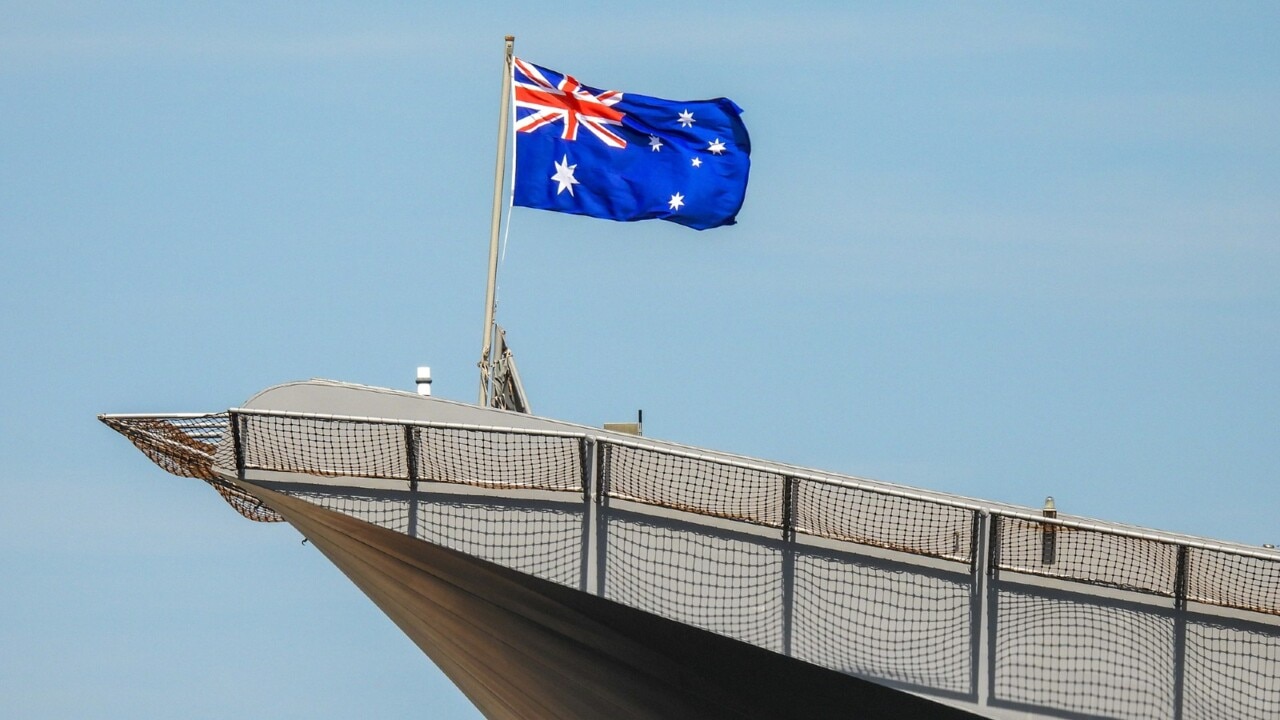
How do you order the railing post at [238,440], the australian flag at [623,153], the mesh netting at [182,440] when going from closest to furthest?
the railing post at [238,440], the mesh netting at [182,440], the australian flag at [623,153]

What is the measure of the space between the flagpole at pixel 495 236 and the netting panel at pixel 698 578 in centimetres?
306

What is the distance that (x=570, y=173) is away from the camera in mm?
17109

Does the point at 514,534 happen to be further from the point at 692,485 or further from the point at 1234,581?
the point at 1234,581

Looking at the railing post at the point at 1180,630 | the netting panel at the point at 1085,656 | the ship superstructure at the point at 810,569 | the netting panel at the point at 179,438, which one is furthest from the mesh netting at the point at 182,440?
the railing post at the point at 1180,630

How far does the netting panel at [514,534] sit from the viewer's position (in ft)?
42.9

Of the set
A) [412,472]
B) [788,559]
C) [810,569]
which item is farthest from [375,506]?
[810,569]

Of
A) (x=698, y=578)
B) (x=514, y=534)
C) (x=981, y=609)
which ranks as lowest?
(x=981, y=609)

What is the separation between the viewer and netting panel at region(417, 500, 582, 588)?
→ 13.1 meters

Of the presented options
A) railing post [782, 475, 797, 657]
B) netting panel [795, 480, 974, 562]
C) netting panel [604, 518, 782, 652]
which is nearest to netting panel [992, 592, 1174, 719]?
netting panel [795, 480, 974, 562]

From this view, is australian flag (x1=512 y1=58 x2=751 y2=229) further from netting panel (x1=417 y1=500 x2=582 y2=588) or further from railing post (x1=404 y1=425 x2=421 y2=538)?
netting panel (x1=417 y1=500 x2=582 y2=588)

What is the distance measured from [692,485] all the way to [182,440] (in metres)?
4.15

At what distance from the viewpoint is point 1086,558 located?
43.7 feet

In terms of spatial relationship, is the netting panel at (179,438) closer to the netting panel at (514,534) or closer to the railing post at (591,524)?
the netting panel at (514,534)

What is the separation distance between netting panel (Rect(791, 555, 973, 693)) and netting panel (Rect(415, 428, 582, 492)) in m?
1.90
